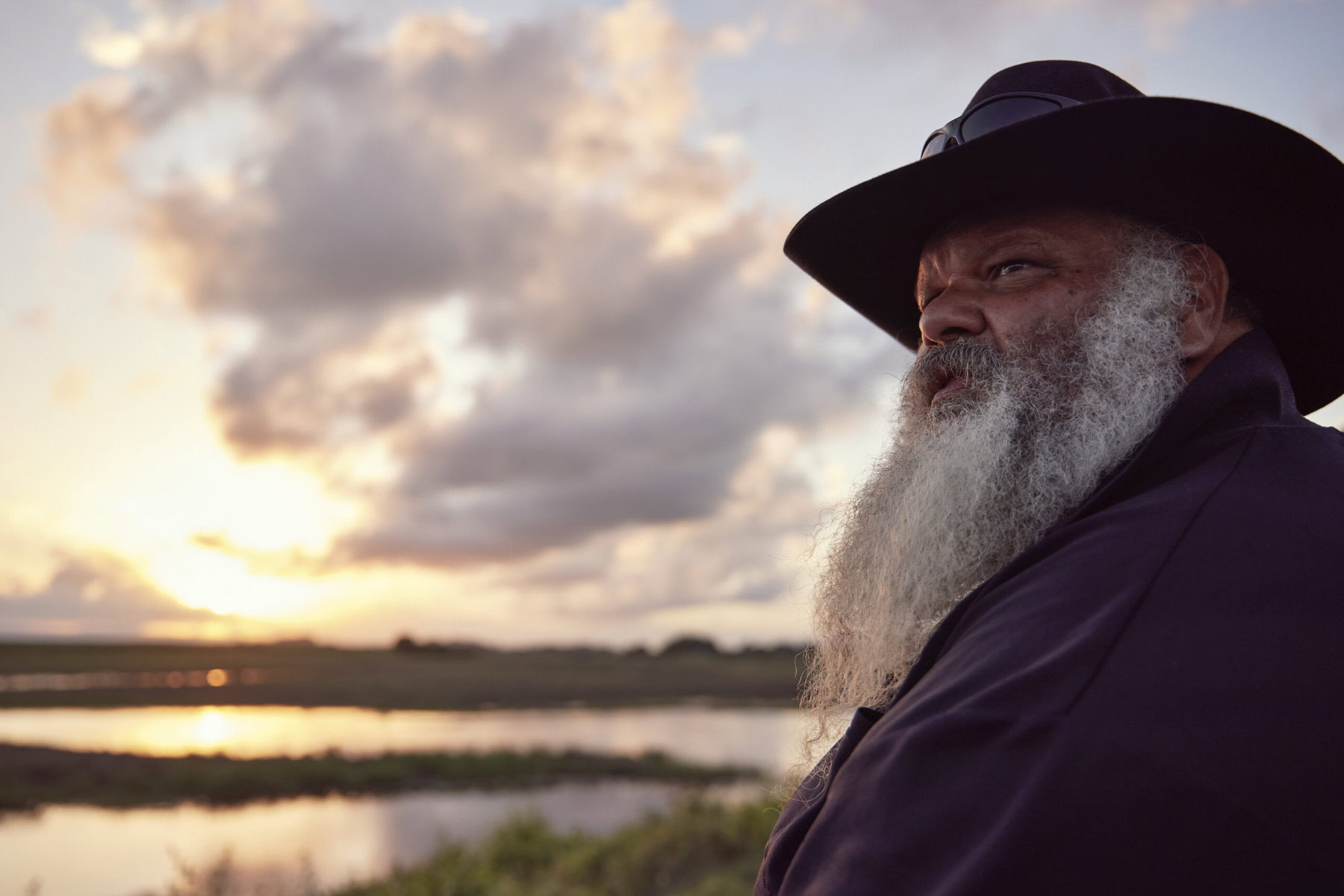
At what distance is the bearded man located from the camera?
3.48 feet

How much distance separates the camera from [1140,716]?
1077 millimetres

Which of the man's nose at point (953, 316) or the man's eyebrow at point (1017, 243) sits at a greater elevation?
the man's eyebrow at point (1017, 243)

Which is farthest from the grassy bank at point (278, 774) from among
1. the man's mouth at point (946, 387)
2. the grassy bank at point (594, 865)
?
the man's mouth at point (946, 387)

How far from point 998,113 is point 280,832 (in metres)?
24.2

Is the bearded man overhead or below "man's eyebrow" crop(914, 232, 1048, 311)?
below

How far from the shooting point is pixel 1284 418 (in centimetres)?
144

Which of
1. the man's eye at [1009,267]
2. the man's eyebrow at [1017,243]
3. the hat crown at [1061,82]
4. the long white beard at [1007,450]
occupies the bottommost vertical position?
the long white beard at [1007,450]

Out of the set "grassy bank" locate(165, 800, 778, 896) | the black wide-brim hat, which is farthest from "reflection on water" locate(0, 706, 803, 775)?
the black wide-brim hat

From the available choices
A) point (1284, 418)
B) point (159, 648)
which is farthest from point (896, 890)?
point (159, 648)

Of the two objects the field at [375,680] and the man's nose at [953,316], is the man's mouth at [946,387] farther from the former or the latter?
the field at [375,680]

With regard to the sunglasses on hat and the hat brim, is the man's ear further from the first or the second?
the sunglasses on hat

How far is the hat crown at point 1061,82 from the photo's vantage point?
2.02 m

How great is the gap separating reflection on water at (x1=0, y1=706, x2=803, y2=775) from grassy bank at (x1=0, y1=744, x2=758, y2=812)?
1900mm

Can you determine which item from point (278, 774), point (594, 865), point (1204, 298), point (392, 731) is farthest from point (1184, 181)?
point (392, 731)
